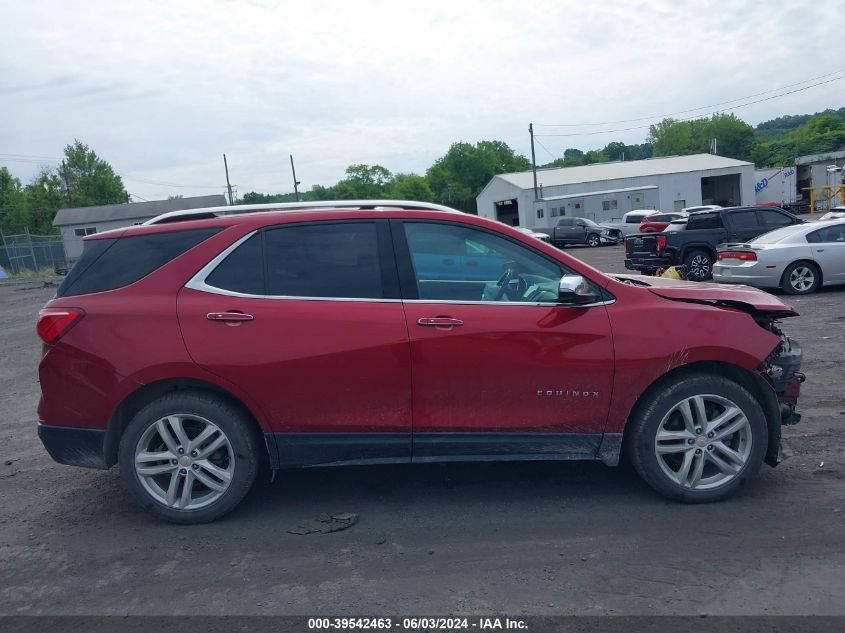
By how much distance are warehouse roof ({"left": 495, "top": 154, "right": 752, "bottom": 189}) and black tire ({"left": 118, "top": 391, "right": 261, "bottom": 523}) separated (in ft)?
180

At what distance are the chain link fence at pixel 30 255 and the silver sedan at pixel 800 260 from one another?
36.3 m

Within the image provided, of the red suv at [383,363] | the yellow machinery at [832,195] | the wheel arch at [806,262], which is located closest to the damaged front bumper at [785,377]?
the red suv at [383,363]

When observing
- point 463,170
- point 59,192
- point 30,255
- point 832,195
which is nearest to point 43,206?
point 59,192

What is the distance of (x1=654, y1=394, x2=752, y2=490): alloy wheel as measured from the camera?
14.9 ft

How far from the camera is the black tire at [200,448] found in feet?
14.7

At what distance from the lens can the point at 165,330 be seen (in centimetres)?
446

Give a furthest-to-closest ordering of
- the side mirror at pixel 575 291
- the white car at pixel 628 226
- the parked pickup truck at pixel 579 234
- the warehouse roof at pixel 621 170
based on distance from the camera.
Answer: the warehouse roof at pixel 621 170, the white car at pixel 628 226, the parked pickup truck at pixel 579 234, the side mirror at pixel 575 291

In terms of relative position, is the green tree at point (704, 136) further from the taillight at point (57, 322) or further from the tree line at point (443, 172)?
the taillight at point (57, 322)

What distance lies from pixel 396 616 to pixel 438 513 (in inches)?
47.6

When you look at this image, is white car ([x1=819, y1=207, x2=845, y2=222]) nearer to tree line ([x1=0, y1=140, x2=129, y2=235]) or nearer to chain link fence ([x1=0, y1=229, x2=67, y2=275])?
chain link fence ([x1=0, y1=229, x2=67, y2=275])

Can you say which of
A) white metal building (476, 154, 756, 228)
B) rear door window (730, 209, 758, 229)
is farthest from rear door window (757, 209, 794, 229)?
white metal building (476, 154, 756, 228)

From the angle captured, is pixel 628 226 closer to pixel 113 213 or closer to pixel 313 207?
pixel 313 207

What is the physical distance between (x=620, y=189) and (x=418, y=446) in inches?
2034

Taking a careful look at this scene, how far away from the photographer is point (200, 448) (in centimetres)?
453
